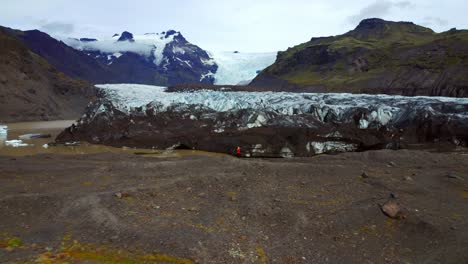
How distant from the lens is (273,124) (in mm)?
22047

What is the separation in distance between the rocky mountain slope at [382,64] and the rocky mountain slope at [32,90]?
42292 millimetres

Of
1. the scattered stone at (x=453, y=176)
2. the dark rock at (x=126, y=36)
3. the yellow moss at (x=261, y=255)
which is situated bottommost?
the yellow moss at (x=261, y=255)

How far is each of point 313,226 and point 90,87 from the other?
67.9 metres

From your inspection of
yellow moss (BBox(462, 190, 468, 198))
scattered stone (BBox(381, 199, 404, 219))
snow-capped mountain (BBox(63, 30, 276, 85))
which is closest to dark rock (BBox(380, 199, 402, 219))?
scattered stone (BBox(381, 199, 404, 219))

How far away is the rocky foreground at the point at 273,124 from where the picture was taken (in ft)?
67.1

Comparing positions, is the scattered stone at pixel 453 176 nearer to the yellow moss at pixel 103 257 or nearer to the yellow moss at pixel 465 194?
the yellow moss at pixel 465 194

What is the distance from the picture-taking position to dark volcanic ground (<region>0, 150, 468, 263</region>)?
21.6 ft

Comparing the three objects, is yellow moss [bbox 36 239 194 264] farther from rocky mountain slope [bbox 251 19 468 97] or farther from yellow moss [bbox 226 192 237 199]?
rocky mountain slope [bbox 251 19 468 97]

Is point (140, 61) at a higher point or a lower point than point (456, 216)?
higher

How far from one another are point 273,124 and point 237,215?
557 inches

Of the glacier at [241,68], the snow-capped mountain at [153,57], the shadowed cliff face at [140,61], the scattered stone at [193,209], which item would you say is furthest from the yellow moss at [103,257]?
the snow-capped mountain at [153,57]

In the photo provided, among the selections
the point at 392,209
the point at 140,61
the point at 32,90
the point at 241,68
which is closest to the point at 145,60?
the point at 140,61

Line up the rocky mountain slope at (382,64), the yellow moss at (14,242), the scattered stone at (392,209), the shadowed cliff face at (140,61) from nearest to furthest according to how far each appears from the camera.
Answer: the yellow moss at (14,242)
the scattered stone at (392,209)
the rocky mountain slope at (382,64)
the shadowed cliff face at (140,61)

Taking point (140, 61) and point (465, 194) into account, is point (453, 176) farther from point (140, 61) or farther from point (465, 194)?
point (140, 61)
